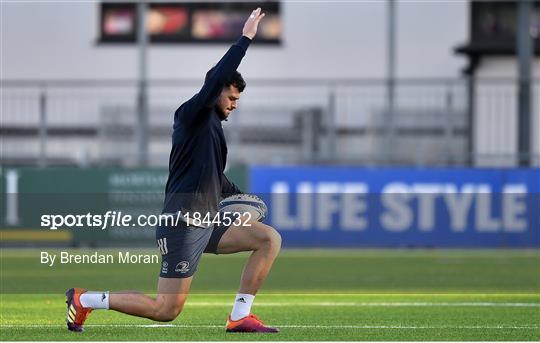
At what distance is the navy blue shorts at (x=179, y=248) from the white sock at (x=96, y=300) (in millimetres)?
429

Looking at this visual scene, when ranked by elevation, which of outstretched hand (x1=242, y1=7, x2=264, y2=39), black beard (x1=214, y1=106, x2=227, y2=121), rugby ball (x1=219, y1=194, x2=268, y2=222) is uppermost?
outstretched hand (x1=242, y1=7, x2=264, y2=39)

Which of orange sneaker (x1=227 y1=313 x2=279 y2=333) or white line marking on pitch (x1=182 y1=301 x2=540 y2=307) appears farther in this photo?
white line marking on pitch (x1=182 y1=301 x2=540 y2=307)

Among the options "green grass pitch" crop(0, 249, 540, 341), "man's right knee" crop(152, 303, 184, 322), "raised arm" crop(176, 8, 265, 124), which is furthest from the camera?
"green grass pitch" crop(0, 249, 540, 341)

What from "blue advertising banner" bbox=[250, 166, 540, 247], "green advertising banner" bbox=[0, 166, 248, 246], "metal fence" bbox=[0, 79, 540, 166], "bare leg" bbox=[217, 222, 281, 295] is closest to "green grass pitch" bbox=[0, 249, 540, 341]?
"bare leg" bbox=[217, 222, 281, 295]

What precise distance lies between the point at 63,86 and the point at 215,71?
1880 centimetres

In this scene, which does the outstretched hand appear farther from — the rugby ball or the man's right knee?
the man's right knee

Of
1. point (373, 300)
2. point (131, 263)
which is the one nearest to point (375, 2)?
point (131, 263)

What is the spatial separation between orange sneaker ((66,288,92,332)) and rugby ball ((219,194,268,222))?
50.3 inches

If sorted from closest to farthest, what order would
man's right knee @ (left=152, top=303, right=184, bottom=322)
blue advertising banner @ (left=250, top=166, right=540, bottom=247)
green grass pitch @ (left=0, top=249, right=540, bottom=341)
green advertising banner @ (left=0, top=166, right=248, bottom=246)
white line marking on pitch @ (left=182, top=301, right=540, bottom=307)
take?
man's right knee @ (left=152, top=303, right=184, bottom=322) → green grass pitch @ (left=0, top=249, right=540, bottom=341) → white line marking on pitch @ (left=182, top=301, right=540, bottom=307) → blue advertising banner @ (left=250, top=166, right=540, bottom=247) → green advertising banner @ (left=0, top=166, right=248, bottom=246)

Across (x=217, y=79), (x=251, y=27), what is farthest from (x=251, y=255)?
(x=251, y=27)

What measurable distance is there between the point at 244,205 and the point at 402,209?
15.2 metres

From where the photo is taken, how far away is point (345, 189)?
2617 centimetres

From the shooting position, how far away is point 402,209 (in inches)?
1021

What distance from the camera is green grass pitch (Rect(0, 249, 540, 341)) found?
10.8 m
